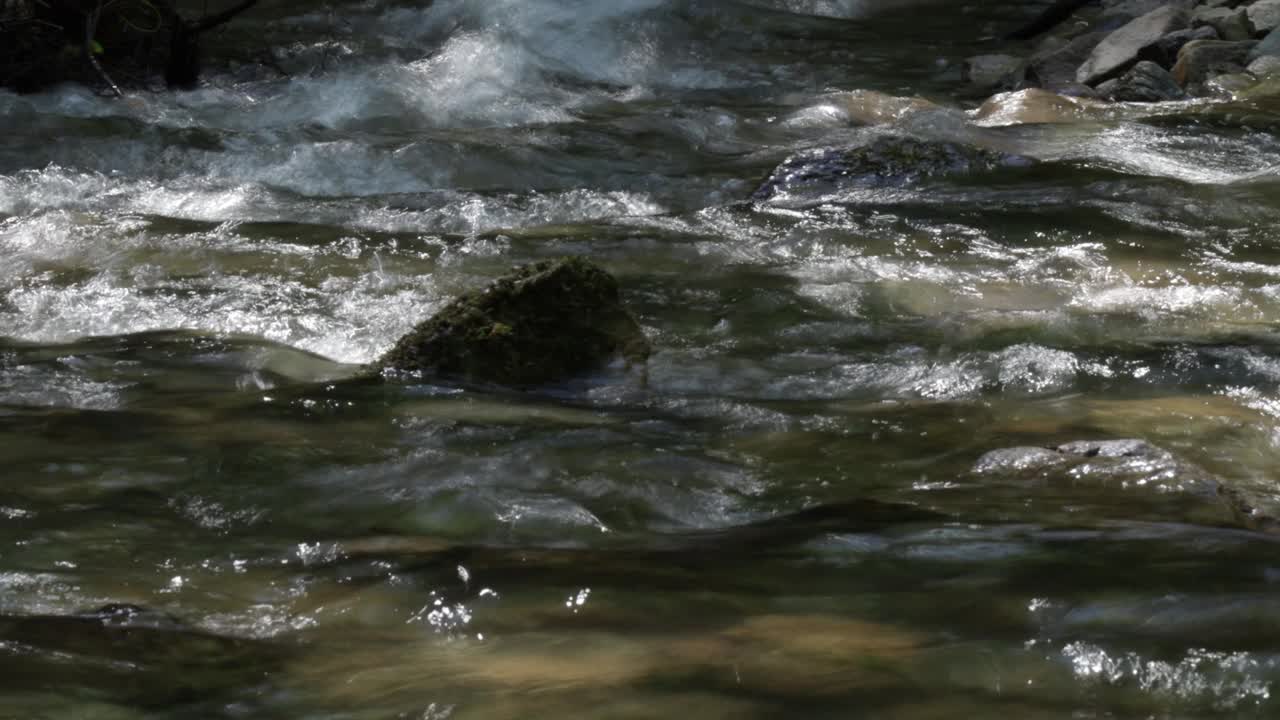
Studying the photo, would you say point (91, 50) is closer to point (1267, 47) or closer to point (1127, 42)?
point (1127, 42)

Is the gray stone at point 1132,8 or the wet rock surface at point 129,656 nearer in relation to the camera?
the wet rock surface at point 129,656

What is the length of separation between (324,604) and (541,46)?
11.4m

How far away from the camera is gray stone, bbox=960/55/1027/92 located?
41.2 feet

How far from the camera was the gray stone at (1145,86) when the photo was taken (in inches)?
441

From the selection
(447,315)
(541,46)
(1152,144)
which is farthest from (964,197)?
(541,46)

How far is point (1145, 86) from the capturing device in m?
11.2

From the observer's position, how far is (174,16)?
12125 millimetres

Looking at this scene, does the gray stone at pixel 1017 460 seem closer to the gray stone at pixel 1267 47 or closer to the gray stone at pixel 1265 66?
the gray stone at pixel 1265 66

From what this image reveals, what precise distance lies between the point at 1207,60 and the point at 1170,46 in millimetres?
641

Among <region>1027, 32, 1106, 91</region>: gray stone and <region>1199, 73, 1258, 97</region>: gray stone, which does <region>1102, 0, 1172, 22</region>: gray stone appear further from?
<region>1199, 73, 1258, 97</region>: gray stone

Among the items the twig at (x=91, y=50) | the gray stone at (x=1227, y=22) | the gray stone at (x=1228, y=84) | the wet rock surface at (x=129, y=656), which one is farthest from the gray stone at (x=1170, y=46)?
the wet rock surface at (x=129, y=656)

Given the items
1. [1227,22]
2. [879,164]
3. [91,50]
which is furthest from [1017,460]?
[1227,22]

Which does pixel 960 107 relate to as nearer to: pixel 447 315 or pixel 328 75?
pixel 328 75

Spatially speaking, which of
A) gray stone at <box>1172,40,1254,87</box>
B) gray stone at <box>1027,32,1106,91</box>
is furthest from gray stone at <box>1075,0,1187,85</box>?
gray stone at <box>1172,40,1254,87</box>
